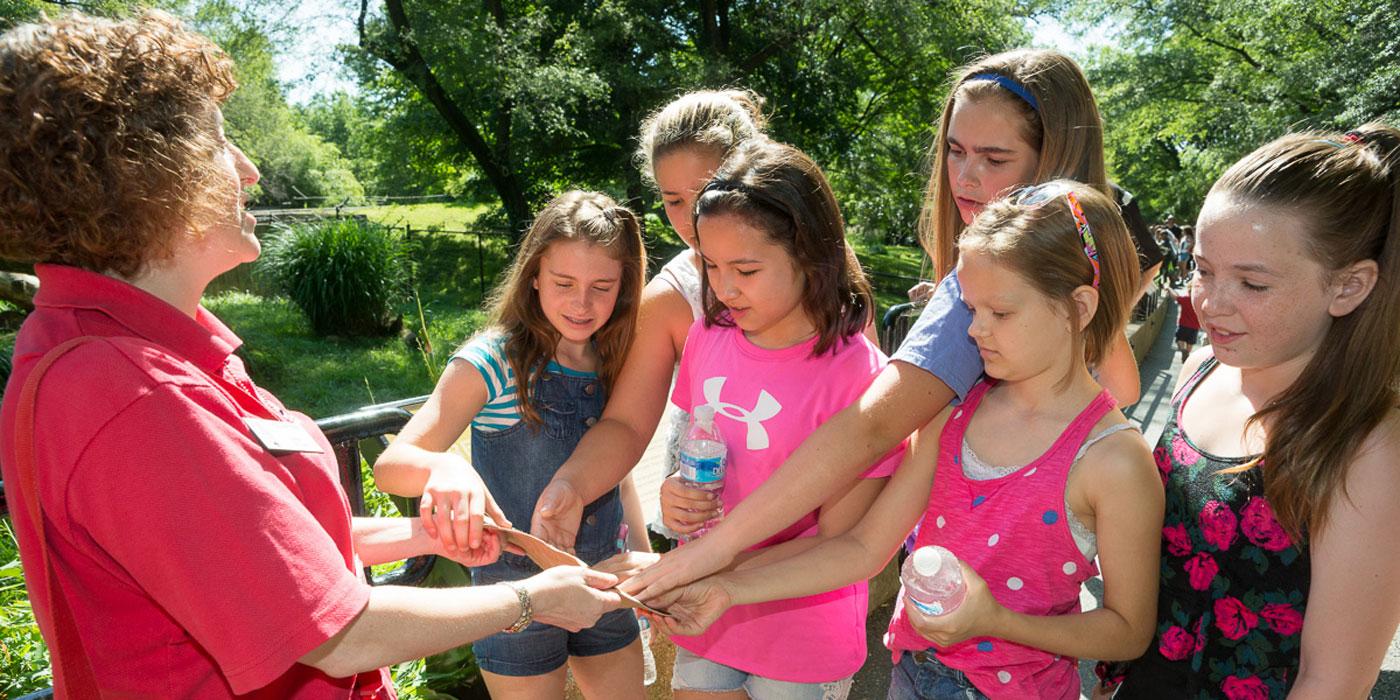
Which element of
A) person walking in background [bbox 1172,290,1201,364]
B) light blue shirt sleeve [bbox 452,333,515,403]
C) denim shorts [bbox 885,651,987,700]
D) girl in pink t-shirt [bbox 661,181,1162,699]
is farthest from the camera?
person walking in background [bbox 1172,290,1201,364]

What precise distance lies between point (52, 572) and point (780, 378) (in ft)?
5.14

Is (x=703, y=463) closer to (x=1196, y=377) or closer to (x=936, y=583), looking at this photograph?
(x=936, y=583)

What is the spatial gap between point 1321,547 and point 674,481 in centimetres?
131

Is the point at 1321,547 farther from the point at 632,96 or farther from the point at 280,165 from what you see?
the point at 280,165

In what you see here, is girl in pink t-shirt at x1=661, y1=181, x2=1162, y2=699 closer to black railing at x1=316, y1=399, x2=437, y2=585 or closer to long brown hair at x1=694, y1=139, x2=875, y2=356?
long brown hair at x1=694, y1=139, x2=875, y2=356

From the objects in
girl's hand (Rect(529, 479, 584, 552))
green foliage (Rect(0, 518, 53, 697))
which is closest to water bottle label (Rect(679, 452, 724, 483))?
girl's hand (Rect(529, 479, 584, 552))

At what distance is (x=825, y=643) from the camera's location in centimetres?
231

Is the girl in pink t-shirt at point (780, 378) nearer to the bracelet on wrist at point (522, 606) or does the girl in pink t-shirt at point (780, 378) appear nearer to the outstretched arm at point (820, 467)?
the outstretched arm at point (820, 467)

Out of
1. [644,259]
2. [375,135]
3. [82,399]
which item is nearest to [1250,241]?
[644,259]

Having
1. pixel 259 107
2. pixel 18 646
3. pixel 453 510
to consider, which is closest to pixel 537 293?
pixel 453 510

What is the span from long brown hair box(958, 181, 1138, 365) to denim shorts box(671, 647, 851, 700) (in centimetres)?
104

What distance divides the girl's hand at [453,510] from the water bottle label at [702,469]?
50 cm

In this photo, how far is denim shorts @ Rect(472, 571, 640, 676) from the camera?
2.43 metres

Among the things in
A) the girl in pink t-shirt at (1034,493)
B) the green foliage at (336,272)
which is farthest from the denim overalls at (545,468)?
the green foliage at (336,272)
